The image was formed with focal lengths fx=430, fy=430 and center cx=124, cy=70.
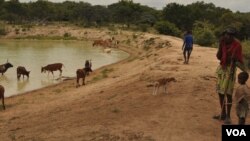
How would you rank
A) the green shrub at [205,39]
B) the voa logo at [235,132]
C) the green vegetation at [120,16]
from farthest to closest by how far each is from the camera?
the green vegetation at [120,16]
the green shrub at [205,39]
the voa logo at [235,132]

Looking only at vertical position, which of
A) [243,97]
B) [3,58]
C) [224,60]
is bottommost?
[3,58]

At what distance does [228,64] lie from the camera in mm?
9578

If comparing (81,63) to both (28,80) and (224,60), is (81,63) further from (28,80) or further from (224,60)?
(224,60)

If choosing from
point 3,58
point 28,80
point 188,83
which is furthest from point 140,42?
point 188,83

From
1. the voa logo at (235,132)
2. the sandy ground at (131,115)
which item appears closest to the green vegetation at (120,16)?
the sandy ground at (131,115)

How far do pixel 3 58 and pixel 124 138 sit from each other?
2614 cm

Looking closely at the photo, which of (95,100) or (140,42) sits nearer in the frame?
(95,100)

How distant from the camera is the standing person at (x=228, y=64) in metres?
9.42

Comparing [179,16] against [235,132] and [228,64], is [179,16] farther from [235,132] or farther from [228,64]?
[235,132]

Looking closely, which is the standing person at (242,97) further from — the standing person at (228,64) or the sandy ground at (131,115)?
the sandy ground at (131,115)

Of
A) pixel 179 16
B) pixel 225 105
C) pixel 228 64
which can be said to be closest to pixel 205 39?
pixel 179 16

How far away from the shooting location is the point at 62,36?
194ft

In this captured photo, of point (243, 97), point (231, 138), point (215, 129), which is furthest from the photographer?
point (215, 129)

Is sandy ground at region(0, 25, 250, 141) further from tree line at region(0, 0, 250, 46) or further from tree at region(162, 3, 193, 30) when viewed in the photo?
tree at region(162, 3, 193, 30)
